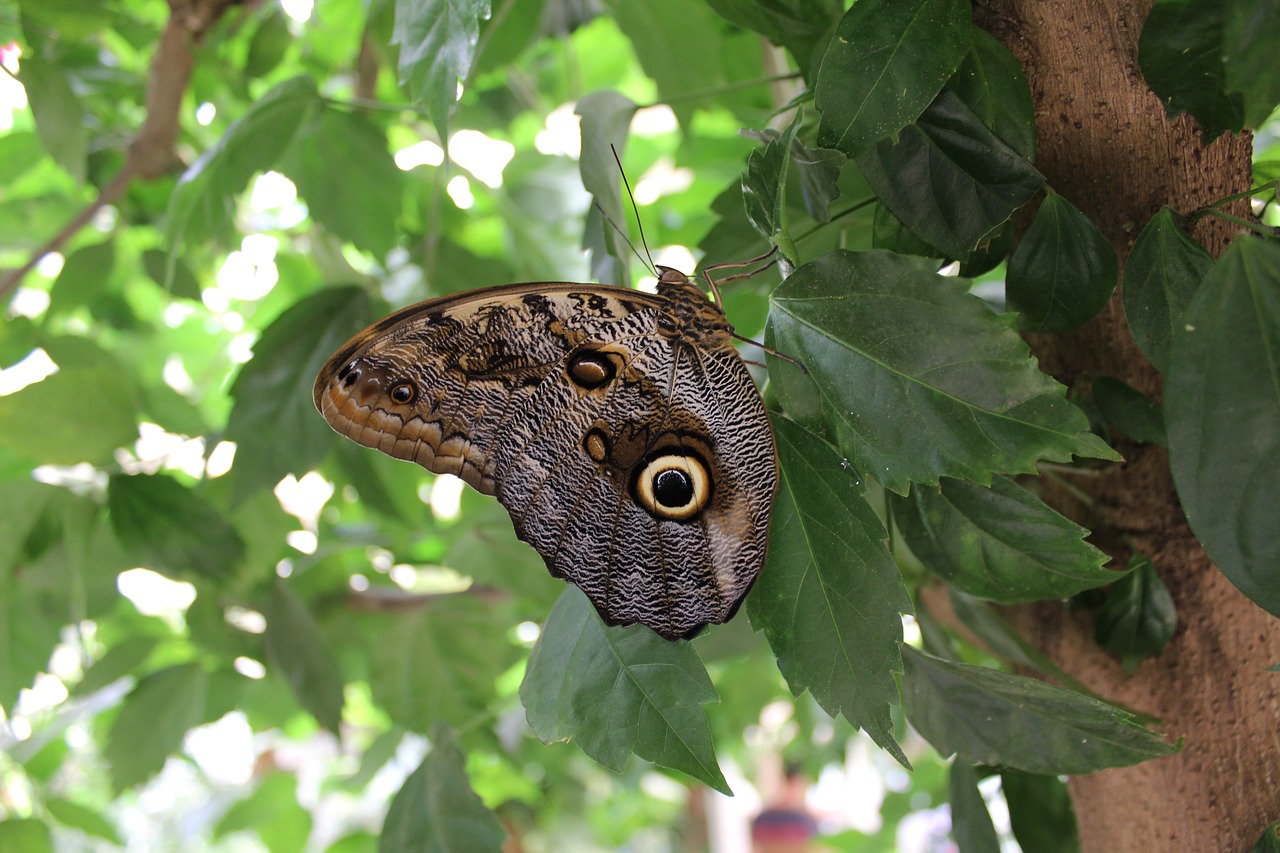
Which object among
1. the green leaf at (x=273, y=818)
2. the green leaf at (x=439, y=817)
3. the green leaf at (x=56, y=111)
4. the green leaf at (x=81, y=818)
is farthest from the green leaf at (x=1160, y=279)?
the green leaf at (x=273, y=818)

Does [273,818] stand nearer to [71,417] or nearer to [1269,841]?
[71,417]

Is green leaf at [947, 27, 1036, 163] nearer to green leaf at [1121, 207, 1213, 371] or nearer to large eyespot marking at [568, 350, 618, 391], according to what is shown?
green leaf at [1121, 207, 1213, 371]

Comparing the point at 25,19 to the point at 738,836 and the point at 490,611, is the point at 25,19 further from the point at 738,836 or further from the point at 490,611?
the point at 738,836

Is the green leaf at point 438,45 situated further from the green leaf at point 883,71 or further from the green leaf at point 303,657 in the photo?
the green leaf at point 303,657

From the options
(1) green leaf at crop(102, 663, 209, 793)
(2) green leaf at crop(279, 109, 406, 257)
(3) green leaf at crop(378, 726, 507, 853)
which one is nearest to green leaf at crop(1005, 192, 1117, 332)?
(3) green leaf at crop(378, 726, 507, 853)

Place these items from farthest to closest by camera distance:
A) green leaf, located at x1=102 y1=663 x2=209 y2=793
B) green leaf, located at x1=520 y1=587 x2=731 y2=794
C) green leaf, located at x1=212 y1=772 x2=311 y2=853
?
green leaf, located at x1=212 y1=772 x2=311 y2=853
green leaf, located at x1=102 y1=663 x2=209 y2=793
green leaf, located at x1=520 y1=587 x2=731 y2=794

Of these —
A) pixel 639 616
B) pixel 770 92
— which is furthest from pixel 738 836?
pixel 639 616

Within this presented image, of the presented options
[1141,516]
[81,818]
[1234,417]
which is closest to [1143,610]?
[1141,516]
